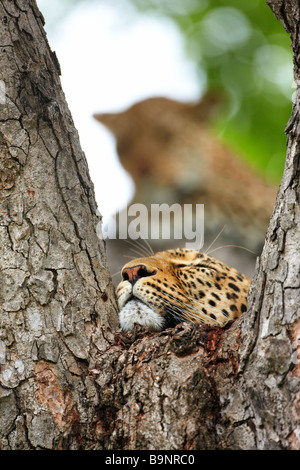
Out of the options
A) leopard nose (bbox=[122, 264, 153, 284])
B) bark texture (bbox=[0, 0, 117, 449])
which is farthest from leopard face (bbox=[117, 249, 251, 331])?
bark texture (bbox=[0, 0, 117, 449])

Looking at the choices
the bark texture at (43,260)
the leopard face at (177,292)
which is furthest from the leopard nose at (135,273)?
the bark texture at (43,260)

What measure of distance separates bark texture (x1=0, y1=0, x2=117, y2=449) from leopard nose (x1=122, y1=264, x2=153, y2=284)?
883 mm

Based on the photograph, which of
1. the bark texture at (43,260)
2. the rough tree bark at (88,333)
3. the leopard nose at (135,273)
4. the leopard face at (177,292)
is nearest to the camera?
the rough tree bark at (88,333)

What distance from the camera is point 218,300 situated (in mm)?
4426

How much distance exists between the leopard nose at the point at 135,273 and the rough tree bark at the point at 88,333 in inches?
36.4

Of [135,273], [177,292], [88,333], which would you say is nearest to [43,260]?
[88,333]

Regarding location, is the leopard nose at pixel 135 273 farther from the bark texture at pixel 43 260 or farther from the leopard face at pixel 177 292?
the bark texture at pixel 43 260

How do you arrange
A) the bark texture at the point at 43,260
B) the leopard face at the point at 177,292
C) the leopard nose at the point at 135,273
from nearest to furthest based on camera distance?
the bark texture at the point at 43,260
the leopard face at the point at 177,292
the leopard nose at the point at 135,273

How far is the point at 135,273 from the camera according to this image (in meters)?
4.25

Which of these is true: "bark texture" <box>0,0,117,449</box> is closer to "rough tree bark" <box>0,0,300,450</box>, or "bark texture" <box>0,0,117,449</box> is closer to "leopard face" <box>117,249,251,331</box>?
"rough tree bark" <box>0,0,300,450</box>

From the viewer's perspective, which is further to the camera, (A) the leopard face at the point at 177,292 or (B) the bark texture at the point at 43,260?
(A) the leopard face at the point at 177,292

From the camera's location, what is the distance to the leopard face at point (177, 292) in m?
4.02
